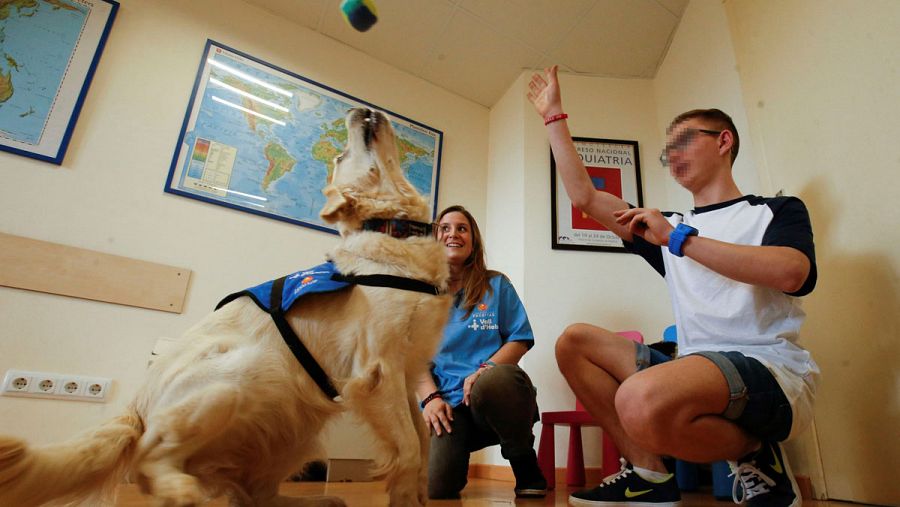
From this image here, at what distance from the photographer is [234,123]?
2.85 metres

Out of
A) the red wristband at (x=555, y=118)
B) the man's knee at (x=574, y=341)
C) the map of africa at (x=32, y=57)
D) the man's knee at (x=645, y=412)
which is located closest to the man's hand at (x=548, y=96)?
the red wristband at (x=555, y=118)

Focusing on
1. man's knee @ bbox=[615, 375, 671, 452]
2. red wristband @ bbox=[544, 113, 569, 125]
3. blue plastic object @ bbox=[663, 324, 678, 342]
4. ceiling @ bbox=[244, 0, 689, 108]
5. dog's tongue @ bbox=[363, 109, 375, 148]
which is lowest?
man's knee @ bbox=[615, 375, 671, 452]

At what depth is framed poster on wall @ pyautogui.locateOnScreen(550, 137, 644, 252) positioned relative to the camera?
3027 mm

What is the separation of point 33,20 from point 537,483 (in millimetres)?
3513

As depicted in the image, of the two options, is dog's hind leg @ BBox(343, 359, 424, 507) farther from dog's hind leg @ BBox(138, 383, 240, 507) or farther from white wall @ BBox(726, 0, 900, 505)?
white wall @ BBox(726, 0, 900, 505)

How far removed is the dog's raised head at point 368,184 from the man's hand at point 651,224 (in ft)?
2.17

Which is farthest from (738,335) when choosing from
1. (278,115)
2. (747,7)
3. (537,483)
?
(278,115)

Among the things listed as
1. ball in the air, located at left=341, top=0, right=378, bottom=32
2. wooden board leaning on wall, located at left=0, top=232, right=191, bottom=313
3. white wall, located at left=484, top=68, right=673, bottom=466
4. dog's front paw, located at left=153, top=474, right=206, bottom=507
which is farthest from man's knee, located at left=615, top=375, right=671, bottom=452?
wooden board leaning on wall, located at left=0, top=232, right=191, bottom=313

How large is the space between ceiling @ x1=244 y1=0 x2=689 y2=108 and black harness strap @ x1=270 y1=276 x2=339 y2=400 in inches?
109

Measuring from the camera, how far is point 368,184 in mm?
1484

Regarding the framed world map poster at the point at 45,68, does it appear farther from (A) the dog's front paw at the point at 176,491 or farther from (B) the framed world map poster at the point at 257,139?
(A) the dog's front paw at the point at 176,491

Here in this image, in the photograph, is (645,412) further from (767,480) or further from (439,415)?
(439,415)

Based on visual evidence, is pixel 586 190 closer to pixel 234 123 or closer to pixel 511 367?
pixel 511 367

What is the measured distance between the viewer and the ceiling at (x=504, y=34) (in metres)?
3.09
